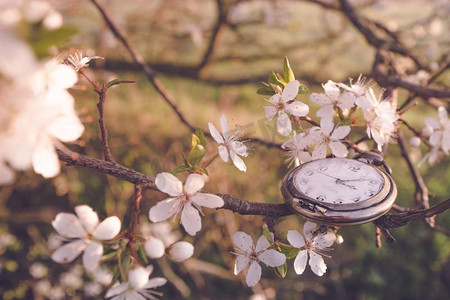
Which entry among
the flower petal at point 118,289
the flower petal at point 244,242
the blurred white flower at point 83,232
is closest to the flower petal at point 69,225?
the blurred white flower at point 83,232

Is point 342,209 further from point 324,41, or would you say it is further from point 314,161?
point 324,41

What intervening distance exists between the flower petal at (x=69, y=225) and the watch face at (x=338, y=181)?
464 millimetres

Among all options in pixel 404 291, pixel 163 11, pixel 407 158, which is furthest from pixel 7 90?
pixel 163 11

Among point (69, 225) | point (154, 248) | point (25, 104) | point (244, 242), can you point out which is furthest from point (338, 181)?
point (25, 104)

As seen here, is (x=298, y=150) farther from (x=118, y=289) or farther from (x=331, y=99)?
(x=118, y=289)

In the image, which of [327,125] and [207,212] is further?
[207,212]

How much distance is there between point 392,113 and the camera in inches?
39.1

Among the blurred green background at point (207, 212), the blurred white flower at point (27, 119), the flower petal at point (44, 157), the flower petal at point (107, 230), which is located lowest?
the blurred green background at point (207, 212)

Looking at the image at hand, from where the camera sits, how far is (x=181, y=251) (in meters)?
0.77

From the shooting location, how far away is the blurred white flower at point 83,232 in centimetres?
73

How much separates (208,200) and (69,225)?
10.0 inches

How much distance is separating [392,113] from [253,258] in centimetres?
47

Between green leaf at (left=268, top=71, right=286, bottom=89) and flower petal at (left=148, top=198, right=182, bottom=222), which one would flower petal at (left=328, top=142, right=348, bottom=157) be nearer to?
green leaf at (left=268, top=71, right=286, bottom=89)

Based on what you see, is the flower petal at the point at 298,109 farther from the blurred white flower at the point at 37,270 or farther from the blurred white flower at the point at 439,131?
the blurred white flower at the point at 37,270
